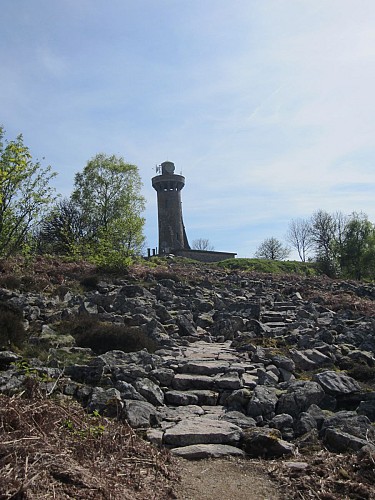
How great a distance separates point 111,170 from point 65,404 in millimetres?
38040

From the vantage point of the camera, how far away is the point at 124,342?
9805mm

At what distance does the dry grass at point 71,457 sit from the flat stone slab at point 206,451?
24cm

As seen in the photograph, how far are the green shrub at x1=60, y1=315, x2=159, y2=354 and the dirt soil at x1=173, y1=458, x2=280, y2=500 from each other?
4693 mm

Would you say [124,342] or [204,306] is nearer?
[124,342]

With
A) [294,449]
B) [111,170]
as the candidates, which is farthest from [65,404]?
[111,170]

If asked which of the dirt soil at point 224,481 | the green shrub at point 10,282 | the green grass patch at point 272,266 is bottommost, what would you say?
the dirt soil at point 224,481

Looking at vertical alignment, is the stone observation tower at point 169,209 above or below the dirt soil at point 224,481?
above

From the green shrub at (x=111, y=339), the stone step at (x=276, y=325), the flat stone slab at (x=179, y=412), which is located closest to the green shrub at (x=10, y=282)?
the green shrub at (x=111, y=339)

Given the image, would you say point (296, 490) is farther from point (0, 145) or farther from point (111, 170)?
point (111, 170)

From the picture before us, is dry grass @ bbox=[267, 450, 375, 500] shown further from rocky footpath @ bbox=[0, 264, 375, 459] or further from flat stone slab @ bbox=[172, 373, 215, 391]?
flat stone slab @ bbox=[172, 373, 215, 391]

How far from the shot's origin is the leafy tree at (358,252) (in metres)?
47.8

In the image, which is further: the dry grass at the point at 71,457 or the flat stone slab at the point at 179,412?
the flat stone slab at the point at 179,412

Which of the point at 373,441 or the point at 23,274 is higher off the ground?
the point at 23,274

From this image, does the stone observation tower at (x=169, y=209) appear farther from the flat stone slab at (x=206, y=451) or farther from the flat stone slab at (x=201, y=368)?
the flat stone slab at (x=206, y=451)
